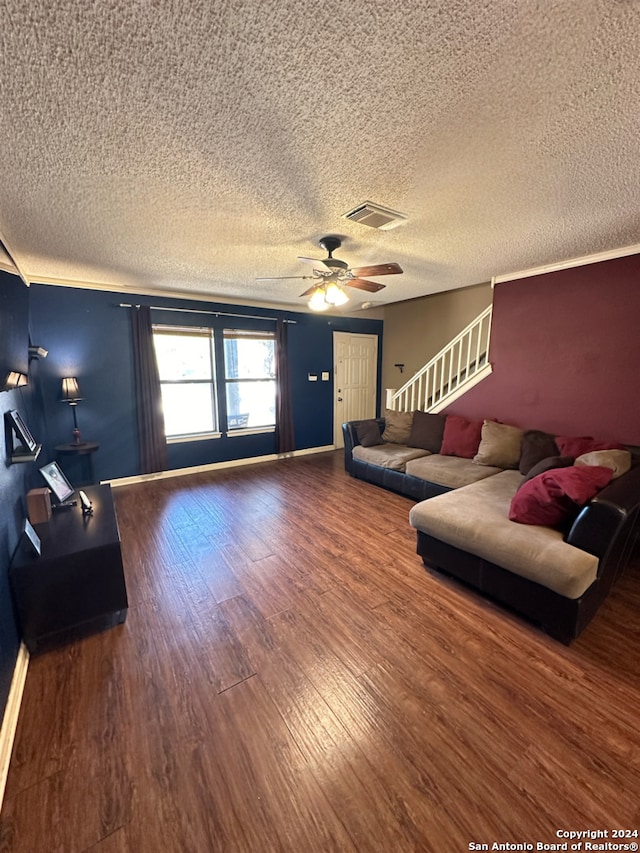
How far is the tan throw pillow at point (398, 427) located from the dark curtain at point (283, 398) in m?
1.63

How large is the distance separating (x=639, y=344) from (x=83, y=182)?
168 inches

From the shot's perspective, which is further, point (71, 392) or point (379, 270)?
point (71, 392)

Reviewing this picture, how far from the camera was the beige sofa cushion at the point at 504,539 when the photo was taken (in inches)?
67.2

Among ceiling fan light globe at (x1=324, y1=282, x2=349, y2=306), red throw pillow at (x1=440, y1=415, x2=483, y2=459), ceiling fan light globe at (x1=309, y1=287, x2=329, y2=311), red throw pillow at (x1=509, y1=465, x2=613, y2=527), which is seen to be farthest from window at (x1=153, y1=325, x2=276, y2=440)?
red throw pillow at (x1=509, y1=465, x2=613, y2=527)

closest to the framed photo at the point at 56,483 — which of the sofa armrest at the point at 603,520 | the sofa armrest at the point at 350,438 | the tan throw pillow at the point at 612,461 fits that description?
the sofa armrest at the point at 350,438

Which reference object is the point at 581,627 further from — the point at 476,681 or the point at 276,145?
the point at 276,145

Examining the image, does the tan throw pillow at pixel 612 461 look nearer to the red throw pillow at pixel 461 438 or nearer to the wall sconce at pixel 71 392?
the red throw pillow at pixel 461 438

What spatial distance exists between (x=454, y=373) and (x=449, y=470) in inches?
89.6

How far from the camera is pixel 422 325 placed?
19.1 ft

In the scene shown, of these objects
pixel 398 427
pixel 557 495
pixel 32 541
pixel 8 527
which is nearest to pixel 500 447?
pixel 398 427

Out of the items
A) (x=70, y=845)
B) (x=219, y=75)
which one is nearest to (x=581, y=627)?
(x=70, y=845)

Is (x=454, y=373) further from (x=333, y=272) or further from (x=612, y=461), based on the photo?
(x=333, y=272)

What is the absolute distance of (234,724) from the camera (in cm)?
139

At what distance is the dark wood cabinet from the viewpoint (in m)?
1.73
